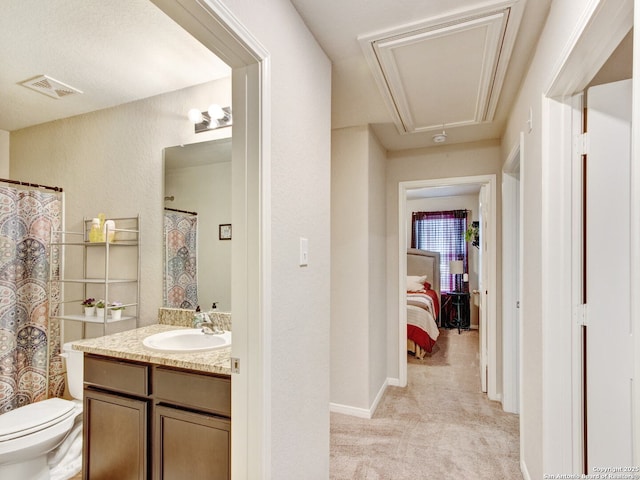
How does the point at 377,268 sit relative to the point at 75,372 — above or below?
above

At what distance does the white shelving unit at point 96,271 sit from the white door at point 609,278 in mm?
2619

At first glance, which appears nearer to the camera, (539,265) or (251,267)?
(251,267)

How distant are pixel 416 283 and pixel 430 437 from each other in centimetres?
376

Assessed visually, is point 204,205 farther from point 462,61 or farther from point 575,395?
point 575,395

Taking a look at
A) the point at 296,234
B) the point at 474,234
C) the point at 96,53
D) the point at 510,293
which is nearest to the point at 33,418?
the point at 296,234

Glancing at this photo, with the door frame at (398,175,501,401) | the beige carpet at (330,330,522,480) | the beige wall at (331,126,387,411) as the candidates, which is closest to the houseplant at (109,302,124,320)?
the beige wall at (331,126,387,411)

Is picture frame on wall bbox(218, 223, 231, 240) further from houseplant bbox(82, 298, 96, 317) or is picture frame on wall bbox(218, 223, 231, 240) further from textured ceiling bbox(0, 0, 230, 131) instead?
houseplant bbox(82, 298, 96, 317)

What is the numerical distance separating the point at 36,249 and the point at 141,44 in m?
1.84

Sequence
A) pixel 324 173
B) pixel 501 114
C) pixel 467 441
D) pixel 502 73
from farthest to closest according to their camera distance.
A: pixel 501 114 < pixel 467 441 < pixel 502 73 < pixel 324 173

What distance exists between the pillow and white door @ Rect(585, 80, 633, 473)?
4.47 m

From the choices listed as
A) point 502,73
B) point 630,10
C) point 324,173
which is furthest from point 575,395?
point 502,73

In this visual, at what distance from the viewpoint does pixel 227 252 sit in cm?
221

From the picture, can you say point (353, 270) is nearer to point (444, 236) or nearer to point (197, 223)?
point (197, 223)

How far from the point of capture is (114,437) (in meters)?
1.71
